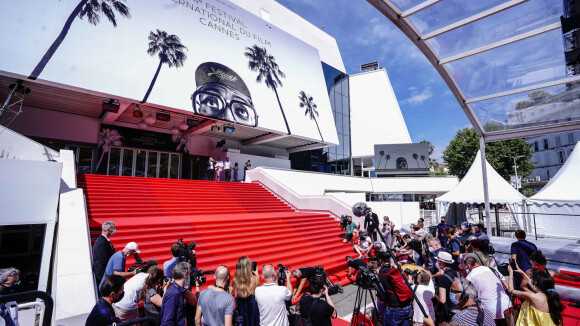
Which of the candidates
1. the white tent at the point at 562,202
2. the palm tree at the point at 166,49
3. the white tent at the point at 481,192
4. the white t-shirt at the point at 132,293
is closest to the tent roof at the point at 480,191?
the white tent at the point at 481,192

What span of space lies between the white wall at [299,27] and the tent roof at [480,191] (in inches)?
894

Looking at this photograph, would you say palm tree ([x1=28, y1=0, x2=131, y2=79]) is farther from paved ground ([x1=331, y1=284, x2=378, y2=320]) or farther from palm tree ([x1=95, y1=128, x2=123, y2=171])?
paved ground ([x1=331, y1=284, x2=378, y2=320])

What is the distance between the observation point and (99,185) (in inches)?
453

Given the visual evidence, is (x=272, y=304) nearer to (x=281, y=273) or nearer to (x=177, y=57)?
(x=281, y=273)

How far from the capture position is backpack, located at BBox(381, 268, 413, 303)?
4.04 m

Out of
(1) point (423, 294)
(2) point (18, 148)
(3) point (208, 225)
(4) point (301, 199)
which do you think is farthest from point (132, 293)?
(4) point (301, 199)

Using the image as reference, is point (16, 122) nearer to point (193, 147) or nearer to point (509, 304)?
point (193, 147)

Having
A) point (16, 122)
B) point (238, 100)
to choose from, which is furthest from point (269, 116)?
point (16, 122)

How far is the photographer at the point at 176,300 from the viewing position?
3324 millimetres

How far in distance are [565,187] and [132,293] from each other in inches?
752

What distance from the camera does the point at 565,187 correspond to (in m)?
13.9

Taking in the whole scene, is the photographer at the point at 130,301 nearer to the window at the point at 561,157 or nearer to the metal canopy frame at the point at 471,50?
the metal canopy frame at the point at 471,50

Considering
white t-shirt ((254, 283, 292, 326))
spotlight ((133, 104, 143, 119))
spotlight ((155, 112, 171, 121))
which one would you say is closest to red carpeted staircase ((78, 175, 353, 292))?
white t-shirt ((254, 283, 292, 326))

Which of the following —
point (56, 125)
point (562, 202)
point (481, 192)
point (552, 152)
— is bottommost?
point (562, 202)
